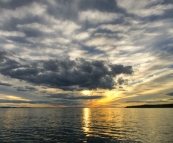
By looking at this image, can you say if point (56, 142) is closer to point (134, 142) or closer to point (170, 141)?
→ point (134, 142)

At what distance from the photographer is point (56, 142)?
41.5 metres

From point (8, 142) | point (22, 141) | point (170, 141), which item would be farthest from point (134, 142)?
point (8, 142)

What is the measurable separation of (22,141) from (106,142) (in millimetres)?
21096

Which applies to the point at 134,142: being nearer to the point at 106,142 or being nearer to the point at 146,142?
the point at 146,142

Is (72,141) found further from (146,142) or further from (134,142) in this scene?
(146,142)

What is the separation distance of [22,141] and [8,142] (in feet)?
10.6

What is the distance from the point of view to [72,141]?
4269cm

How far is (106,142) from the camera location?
137 feet

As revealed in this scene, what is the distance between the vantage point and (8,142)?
136ft

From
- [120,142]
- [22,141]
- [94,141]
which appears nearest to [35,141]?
[22,141]

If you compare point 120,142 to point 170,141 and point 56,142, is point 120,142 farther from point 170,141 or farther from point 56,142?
point 56,142

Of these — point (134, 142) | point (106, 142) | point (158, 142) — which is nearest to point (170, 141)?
point (158, 142)

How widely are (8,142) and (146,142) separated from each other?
33910 millimetres

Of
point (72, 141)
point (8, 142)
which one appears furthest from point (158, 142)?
point (8, 142)
